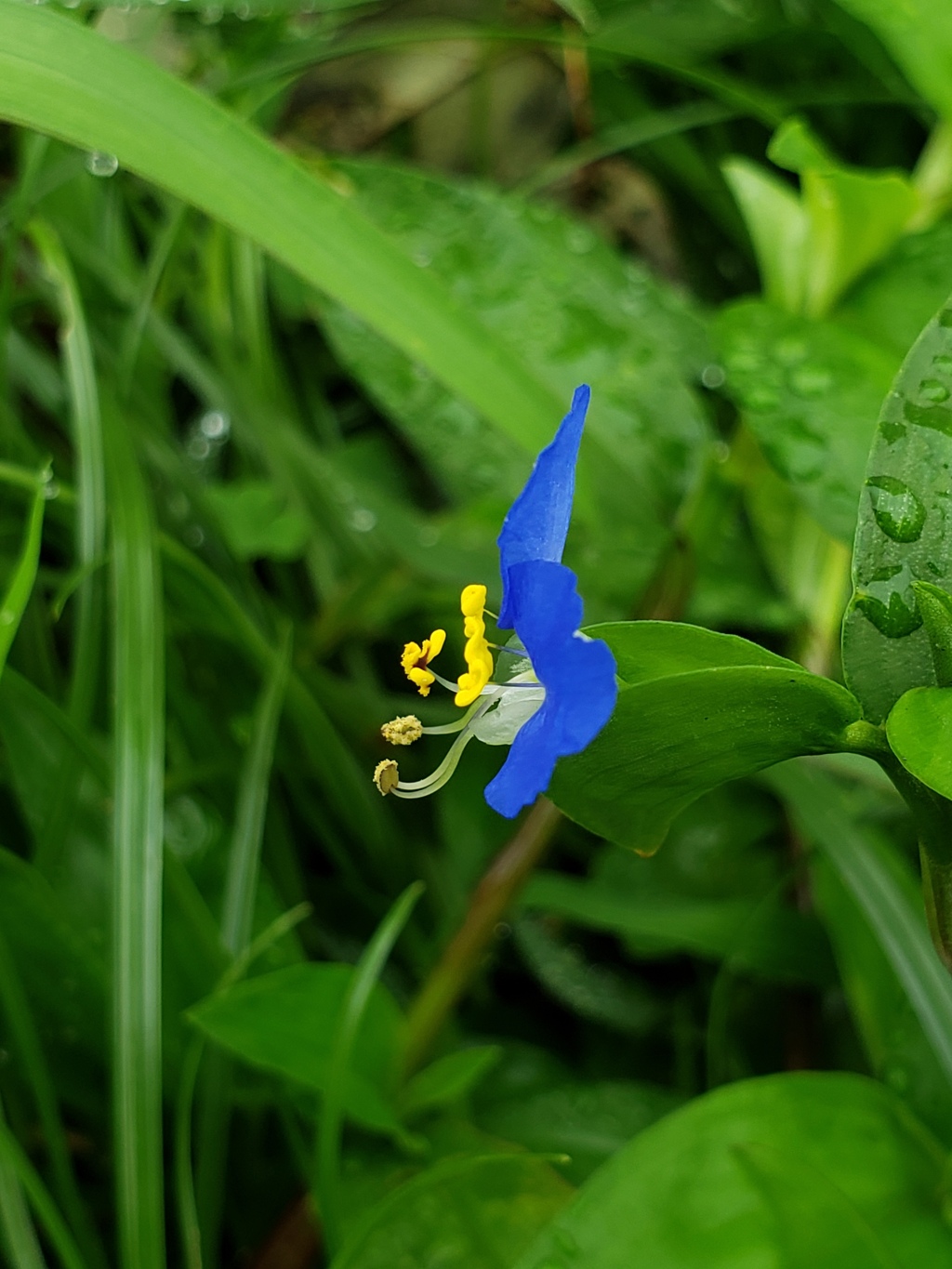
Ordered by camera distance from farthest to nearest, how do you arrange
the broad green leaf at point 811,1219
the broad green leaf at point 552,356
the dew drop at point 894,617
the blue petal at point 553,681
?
the broad green leaf at point 552,356
the broad green leaf at point 811,1219
the dew drop at point 894,617
the blue petal at point 553,681

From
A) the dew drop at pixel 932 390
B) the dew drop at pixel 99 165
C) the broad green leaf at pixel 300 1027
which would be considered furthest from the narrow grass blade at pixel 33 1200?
the dew drop at pixel 99 165

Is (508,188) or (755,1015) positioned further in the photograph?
(508,188)

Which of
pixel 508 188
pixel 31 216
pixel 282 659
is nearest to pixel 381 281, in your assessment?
pixel 282 659

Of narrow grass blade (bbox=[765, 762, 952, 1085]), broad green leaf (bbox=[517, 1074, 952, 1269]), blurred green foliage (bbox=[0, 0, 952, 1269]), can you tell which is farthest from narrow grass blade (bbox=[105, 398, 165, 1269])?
narrow grass blade (bbox=[765, 762, 952, 1085])

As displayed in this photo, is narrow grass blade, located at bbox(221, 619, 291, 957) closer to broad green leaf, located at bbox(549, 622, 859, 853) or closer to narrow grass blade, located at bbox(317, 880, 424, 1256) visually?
narrow grass blade, located at bbox(317, 880, 424, 1256)

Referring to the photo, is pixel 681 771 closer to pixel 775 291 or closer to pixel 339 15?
pixel 775 291

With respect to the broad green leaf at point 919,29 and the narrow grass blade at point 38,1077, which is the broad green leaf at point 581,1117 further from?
the broad green leaf at point 919,29
